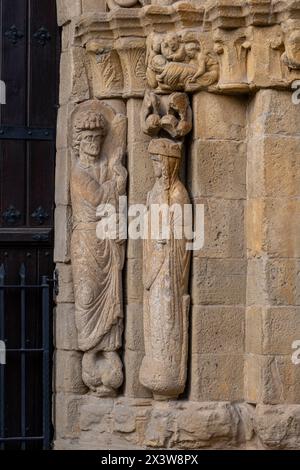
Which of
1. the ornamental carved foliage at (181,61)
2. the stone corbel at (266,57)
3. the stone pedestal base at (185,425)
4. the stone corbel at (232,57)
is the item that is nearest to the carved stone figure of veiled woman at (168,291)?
the stone pedestal base at (185,425)

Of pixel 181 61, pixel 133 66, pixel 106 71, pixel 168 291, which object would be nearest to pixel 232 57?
pixel 181 61

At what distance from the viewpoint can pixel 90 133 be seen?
8.00m

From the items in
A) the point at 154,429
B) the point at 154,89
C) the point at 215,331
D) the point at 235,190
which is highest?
the point at 154,89

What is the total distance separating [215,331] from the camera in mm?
7852

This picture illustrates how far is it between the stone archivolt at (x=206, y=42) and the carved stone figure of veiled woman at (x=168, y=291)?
0.39 m

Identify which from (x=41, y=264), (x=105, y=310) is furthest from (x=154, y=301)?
(x=41, y=264)

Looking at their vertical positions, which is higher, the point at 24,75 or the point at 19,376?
the point at 24,75

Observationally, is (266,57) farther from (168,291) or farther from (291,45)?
(168,291)

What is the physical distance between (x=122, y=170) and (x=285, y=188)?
896 millimetres

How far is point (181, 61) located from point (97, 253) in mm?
1103

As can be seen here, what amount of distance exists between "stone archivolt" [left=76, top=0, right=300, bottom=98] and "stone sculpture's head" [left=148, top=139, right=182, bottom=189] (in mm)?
277

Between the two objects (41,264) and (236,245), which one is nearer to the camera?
(236,245)

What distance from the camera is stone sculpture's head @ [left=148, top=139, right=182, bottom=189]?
7793 millimetres

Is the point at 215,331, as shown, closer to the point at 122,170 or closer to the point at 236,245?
the point at 236,245
